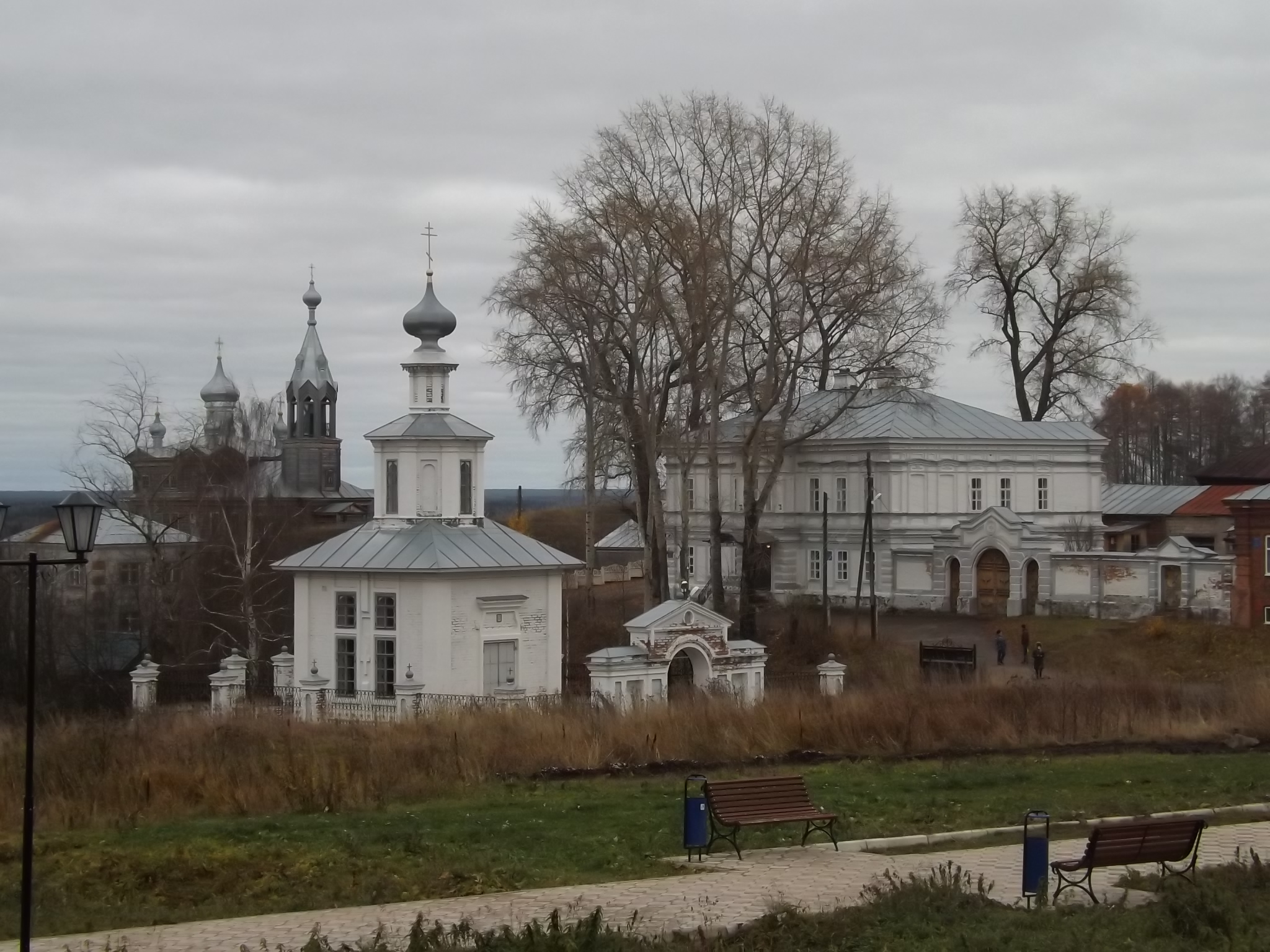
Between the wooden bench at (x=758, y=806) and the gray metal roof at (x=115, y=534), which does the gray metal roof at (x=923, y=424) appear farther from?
the wooden bench at (x=758, y=806)

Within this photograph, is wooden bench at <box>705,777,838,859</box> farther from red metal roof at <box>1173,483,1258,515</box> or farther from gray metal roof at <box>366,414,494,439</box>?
red metal roof at <box>1173,483,1258,515</box>

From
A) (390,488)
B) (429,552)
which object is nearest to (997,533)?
(390,488)

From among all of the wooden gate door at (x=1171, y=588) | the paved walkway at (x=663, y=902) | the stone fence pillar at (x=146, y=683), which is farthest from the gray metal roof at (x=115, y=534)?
the paved walkway at (x=663, y=902)

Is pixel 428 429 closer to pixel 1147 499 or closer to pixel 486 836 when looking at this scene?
pixel 486 836

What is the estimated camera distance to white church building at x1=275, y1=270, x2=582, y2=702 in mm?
31031

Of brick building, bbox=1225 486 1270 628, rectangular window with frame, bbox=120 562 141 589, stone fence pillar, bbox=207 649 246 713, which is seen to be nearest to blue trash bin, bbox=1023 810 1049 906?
stone fence pillar, bbox=207 649 246 713

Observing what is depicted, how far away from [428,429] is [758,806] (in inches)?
779

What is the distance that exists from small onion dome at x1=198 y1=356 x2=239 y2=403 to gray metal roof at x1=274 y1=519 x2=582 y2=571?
50.8m

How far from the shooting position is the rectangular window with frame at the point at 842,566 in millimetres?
48469

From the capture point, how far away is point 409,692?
A: 98.0 feet

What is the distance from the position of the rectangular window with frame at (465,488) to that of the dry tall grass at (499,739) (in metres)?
9.67

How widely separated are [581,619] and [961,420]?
13.6 metres

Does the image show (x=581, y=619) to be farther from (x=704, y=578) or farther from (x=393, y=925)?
(x=393, y=925)

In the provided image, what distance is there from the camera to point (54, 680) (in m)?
35.8
